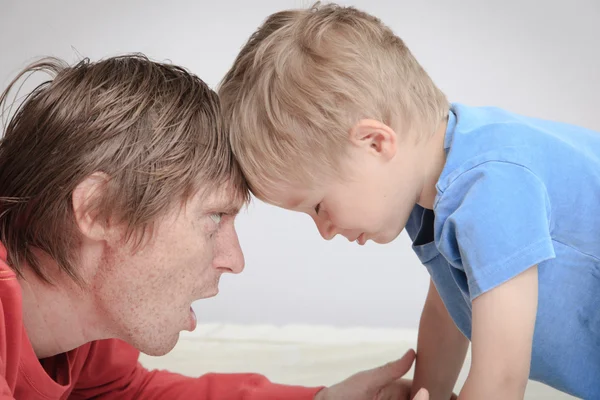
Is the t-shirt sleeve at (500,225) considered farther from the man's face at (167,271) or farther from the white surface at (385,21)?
the white surface at (385,21)

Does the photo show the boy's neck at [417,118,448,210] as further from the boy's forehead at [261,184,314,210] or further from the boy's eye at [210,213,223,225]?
the boy's eye at [210,213,223,225]

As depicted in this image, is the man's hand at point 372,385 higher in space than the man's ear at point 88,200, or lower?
lower

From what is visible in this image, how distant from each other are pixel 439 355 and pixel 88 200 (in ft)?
2.11

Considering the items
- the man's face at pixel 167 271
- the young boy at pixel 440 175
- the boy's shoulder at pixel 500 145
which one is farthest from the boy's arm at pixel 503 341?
the man's face at pixel 167 271

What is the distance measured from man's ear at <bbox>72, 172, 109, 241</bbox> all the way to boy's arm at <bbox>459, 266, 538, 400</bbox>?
501mm

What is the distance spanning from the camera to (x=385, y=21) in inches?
91.0

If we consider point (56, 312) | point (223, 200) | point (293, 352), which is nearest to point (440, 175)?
point (223, 200)

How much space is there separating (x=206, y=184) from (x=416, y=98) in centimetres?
31

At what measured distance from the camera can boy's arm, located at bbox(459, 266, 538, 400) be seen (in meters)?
1.11

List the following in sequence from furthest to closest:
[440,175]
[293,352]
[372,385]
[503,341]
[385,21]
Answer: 1. [385,21]
2. [293,352]
3. [372,385]
4. [440,175]
5. [503,341]

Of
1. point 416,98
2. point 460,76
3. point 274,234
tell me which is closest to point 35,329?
point 416,98

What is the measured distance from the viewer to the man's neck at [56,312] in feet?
3.98

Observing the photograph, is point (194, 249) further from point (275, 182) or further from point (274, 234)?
point (274, 234)

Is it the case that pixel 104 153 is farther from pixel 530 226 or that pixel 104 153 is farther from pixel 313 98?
pixel 530 226
